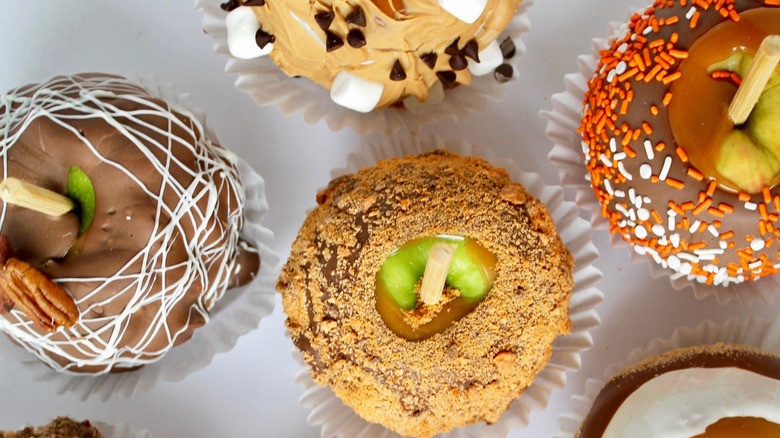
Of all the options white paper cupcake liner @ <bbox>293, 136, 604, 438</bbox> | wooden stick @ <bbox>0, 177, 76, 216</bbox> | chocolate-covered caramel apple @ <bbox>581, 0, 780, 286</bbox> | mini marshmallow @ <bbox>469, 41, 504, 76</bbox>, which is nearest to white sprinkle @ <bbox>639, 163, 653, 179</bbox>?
chocolate-covered caramel apple @ <bbox>581, 0, 780, 286</bbox>

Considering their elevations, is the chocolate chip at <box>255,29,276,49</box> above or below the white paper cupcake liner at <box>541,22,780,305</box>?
above

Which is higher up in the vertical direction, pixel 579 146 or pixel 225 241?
pixel 225 241

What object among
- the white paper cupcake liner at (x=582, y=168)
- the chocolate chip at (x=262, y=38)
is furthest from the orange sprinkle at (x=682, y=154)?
the chocolate chip at (x=262, y=38)

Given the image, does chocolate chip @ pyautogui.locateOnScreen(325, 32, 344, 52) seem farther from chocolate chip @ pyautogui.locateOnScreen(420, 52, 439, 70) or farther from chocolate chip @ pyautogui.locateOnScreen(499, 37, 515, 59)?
chocolate chip @ pyautogui.locateOnScreen(499, 37, 515, 59)

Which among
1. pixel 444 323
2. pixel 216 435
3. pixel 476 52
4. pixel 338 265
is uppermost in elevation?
pixel 476 52

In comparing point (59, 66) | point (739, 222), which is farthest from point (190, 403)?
point (739, 222)

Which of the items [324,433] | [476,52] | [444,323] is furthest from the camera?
[324,433]

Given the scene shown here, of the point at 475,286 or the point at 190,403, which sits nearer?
the point at 475,286

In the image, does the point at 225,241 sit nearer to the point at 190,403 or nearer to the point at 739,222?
the point at 190,403
